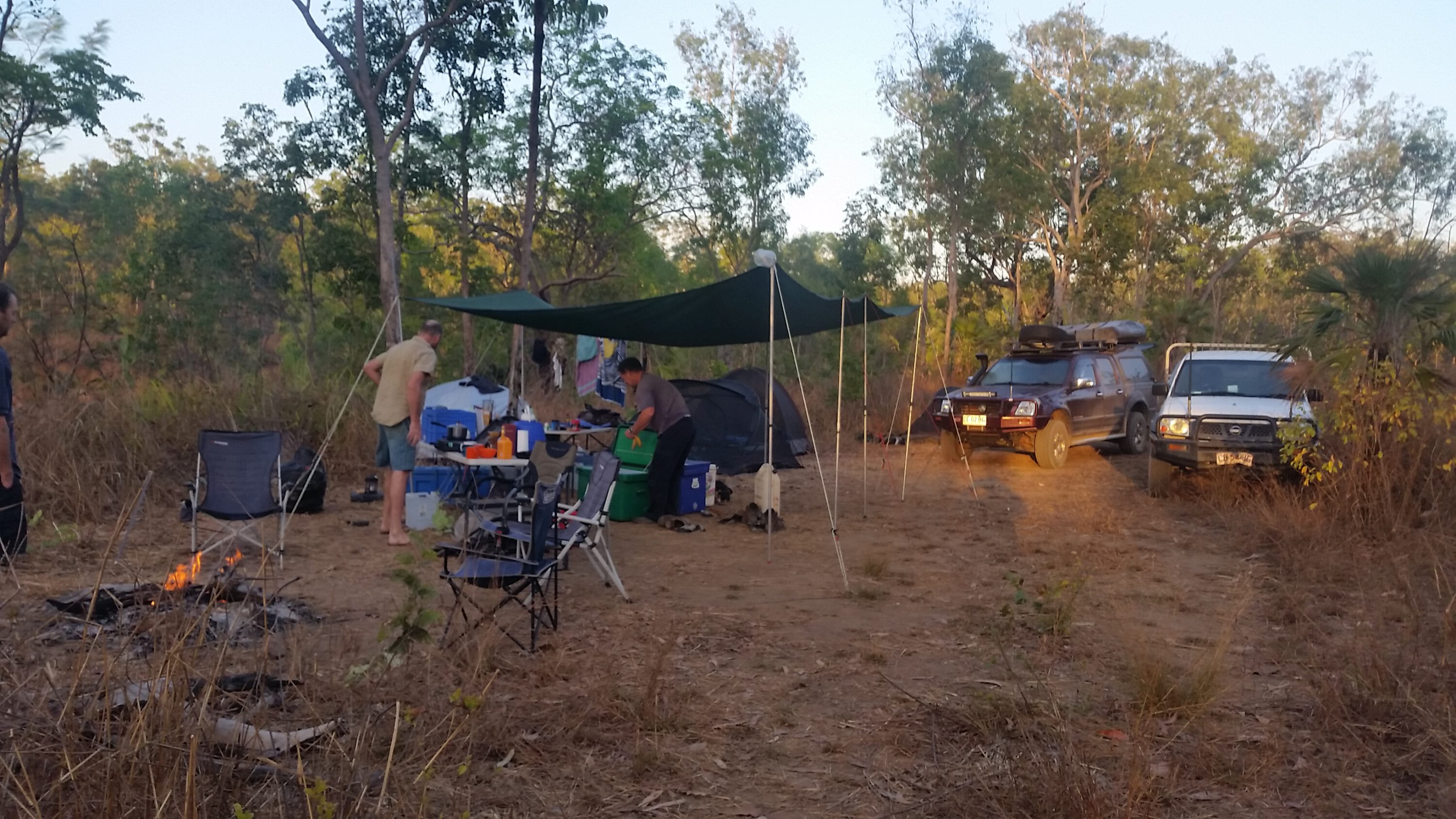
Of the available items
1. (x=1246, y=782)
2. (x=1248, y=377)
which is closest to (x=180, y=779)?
(x=1246, y=782)

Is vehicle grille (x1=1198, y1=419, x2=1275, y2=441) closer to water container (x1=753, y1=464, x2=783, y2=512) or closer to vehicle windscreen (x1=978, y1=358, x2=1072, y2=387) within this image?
vehicle windscreen (x1=978, y1=358, x2=1072, y2=387)

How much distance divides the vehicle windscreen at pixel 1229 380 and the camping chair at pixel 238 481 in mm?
7863

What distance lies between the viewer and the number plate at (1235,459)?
9.20 m

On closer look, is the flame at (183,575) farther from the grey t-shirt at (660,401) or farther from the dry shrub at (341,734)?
the grey t-shirt at (660,401)

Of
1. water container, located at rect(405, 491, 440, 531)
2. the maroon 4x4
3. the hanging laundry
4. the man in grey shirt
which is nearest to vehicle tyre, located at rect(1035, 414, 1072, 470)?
the maroon 4x4

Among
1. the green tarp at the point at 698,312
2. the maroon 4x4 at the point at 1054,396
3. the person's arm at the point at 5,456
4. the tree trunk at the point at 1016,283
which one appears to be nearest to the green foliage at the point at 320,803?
the person's arm at the point at 5,456

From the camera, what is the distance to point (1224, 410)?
376 inches

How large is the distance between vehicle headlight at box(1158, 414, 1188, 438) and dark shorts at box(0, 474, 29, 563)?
8978mm

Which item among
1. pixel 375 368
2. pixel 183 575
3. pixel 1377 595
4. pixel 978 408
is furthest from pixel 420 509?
pixel 978 408

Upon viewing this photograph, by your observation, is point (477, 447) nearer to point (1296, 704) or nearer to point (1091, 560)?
point (1091, 560)

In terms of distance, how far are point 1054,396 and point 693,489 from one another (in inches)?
204

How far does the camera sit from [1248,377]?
10.3 metres

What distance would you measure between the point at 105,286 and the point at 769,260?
16.8m

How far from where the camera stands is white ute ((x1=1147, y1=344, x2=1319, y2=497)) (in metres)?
9.12
